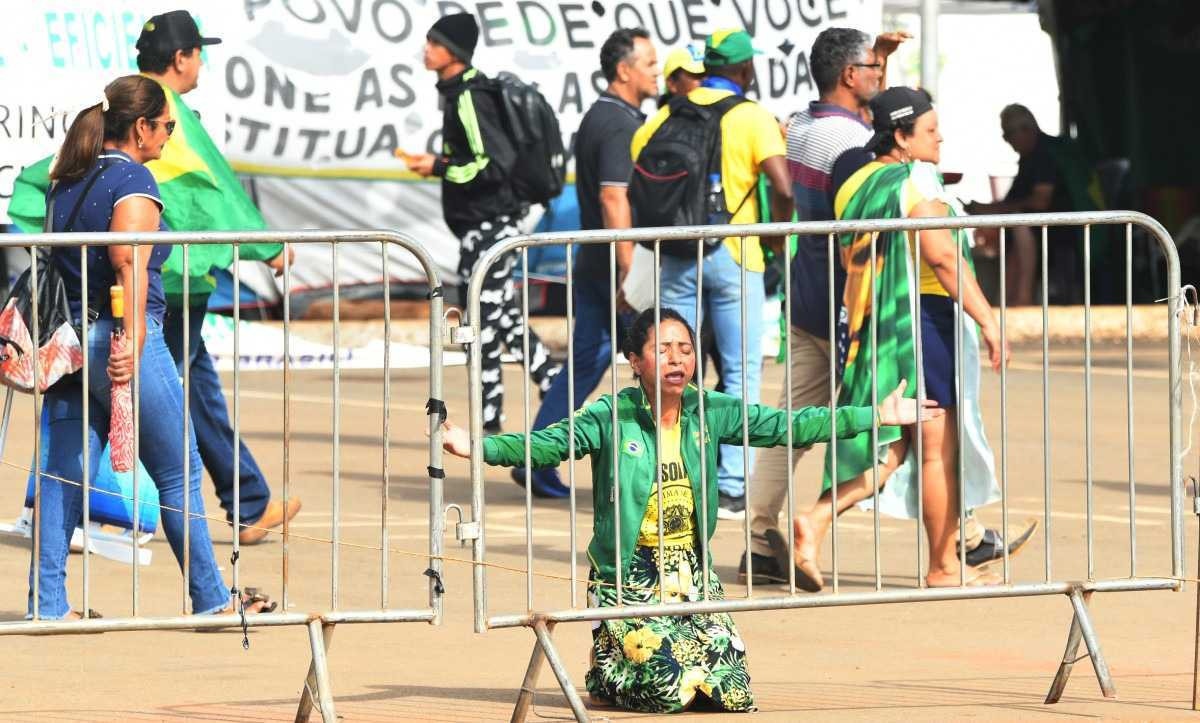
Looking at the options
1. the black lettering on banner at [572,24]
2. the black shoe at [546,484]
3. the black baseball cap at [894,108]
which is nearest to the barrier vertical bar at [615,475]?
the black baseball cap at [894,108]

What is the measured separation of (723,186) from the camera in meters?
9.07

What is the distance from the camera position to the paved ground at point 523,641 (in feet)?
20.0

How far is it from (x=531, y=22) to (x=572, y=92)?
21.0 inches

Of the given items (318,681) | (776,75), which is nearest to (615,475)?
(318,681)

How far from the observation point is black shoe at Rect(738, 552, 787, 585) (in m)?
7.96

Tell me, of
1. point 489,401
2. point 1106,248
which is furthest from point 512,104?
point 1106,248

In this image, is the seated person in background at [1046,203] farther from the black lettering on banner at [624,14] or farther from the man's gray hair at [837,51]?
the man's gray hair at [837,51]

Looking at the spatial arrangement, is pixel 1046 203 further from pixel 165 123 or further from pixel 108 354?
pixel 108 354

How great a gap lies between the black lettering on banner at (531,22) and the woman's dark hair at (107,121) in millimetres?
8412

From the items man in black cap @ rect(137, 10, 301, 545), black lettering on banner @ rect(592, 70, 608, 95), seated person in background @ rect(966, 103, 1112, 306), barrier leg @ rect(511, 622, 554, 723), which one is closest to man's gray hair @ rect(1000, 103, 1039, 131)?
seated person in background @ rect(966, 103, 1112, 306)

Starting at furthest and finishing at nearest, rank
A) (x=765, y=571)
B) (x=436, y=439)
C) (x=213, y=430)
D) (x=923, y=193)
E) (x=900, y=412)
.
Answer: (x=213, y=430) → (x=765, y=571) → (x=923, y=193) → (x=900, y=412) → (x=436, y=439)

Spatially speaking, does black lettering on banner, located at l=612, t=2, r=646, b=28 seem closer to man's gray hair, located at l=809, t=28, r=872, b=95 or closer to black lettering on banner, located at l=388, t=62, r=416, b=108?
black lettering on banner, located at l=388, t=62, r=416, b=108

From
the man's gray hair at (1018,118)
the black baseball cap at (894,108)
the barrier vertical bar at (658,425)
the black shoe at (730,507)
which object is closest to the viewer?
the barrier vertical bar at (658,425)

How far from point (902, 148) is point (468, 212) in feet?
12.5
